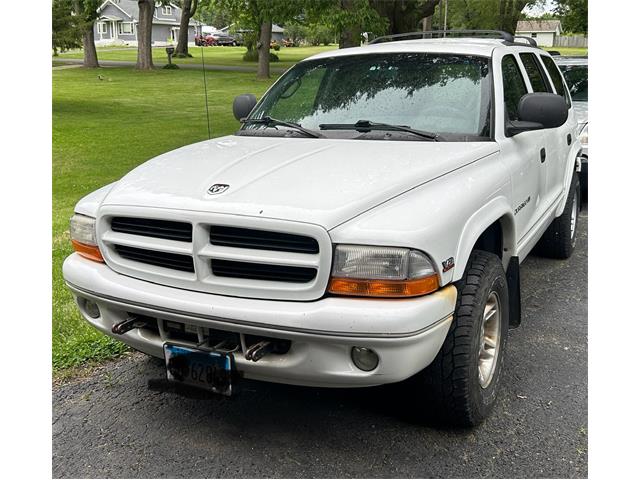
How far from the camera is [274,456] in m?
3.05

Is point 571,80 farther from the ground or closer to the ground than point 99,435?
farther from the ground

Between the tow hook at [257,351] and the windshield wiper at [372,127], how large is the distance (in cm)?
158

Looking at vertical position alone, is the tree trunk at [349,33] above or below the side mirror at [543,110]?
above

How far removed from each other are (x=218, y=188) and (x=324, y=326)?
82 centimetres

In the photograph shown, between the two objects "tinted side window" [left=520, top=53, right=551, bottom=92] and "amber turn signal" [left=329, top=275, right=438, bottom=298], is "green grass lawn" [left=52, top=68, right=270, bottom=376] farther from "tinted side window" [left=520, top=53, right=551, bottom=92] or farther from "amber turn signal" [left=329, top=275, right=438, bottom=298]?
"tinted side window" [left=520, top=53, right=551, bottom=92]

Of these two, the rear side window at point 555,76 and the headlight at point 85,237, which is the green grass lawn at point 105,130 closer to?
the headlight at point 85,237

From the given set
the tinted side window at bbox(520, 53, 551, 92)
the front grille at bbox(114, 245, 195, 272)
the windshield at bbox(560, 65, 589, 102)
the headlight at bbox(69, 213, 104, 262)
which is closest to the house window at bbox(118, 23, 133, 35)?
the windshield at bbox(560, 65, 589, 102)

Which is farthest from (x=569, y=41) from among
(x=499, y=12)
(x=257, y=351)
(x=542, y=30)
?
(x=257, y=351)

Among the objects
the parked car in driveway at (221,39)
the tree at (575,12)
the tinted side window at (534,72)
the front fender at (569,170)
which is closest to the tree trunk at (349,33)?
the parked car in driveway at (221,39)

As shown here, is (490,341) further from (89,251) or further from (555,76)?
(555,76)

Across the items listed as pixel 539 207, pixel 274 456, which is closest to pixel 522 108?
pixel 539 207

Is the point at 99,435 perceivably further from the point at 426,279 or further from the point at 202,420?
the point at 426,279

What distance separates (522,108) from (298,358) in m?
2.11

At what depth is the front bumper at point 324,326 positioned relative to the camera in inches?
102
